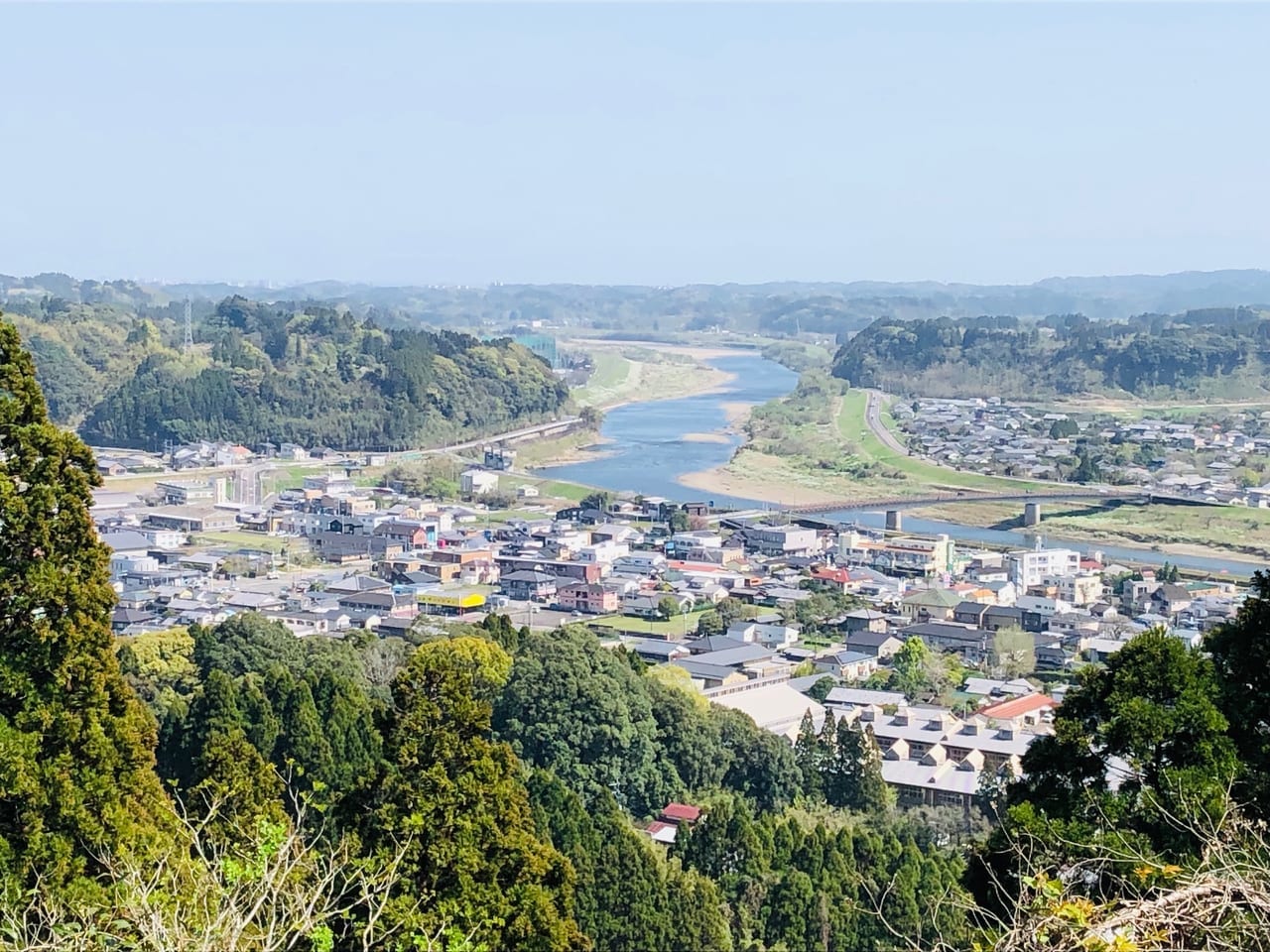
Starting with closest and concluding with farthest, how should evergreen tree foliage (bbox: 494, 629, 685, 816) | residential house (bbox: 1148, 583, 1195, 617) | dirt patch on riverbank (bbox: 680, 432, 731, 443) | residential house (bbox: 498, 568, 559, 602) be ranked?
evergreen tree foliage (bbox: 494, 629, 685, 816) < residential house (bbox: 1148, 583, 1195, 617) < residential house (bbox: 498, 568, 559, 602) < dirt patch on riverbank (bbox: 680, 432, 731, 443)

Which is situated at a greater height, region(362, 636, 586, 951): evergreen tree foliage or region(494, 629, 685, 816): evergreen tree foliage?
region(362, 636, 586, 951): evergreen tree foliage

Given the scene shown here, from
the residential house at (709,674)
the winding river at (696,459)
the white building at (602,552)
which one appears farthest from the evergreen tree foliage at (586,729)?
the winding river at (696,459)

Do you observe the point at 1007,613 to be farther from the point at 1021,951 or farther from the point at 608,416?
the point at 608,416

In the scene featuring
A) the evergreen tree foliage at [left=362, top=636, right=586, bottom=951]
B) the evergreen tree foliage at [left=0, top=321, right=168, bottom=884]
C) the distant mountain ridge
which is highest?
the evergreen tree foliage at [left=0, top=321, right=168, bottom=884]

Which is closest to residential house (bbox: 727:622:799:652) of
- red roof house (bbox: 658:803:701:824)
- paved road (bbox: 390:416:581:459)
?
red roof house (bbox: 658:803:701:824)

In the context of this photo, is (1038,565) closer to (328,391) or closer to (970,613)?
(970,613)

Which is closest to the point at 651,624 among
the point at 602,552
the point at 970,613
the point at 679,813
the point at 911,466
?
the point at 970,613

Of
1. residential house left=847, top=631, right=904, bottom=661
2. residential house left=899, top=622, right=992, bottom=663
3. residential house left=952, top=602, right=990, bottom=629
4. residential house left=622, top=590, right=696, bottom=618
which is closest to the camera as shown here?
residential house left=847, top=631, right=904, bottom=661

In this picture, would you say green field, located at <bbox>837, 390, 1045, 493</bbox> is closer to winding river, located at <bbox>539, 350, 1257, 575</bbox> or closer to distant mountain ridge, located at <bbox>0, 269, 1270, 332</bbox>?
winding river, located at <bbox>539, 350, 1257, 575</bbox>

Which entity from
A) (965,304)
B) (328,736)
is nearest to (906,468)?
(328,736)
